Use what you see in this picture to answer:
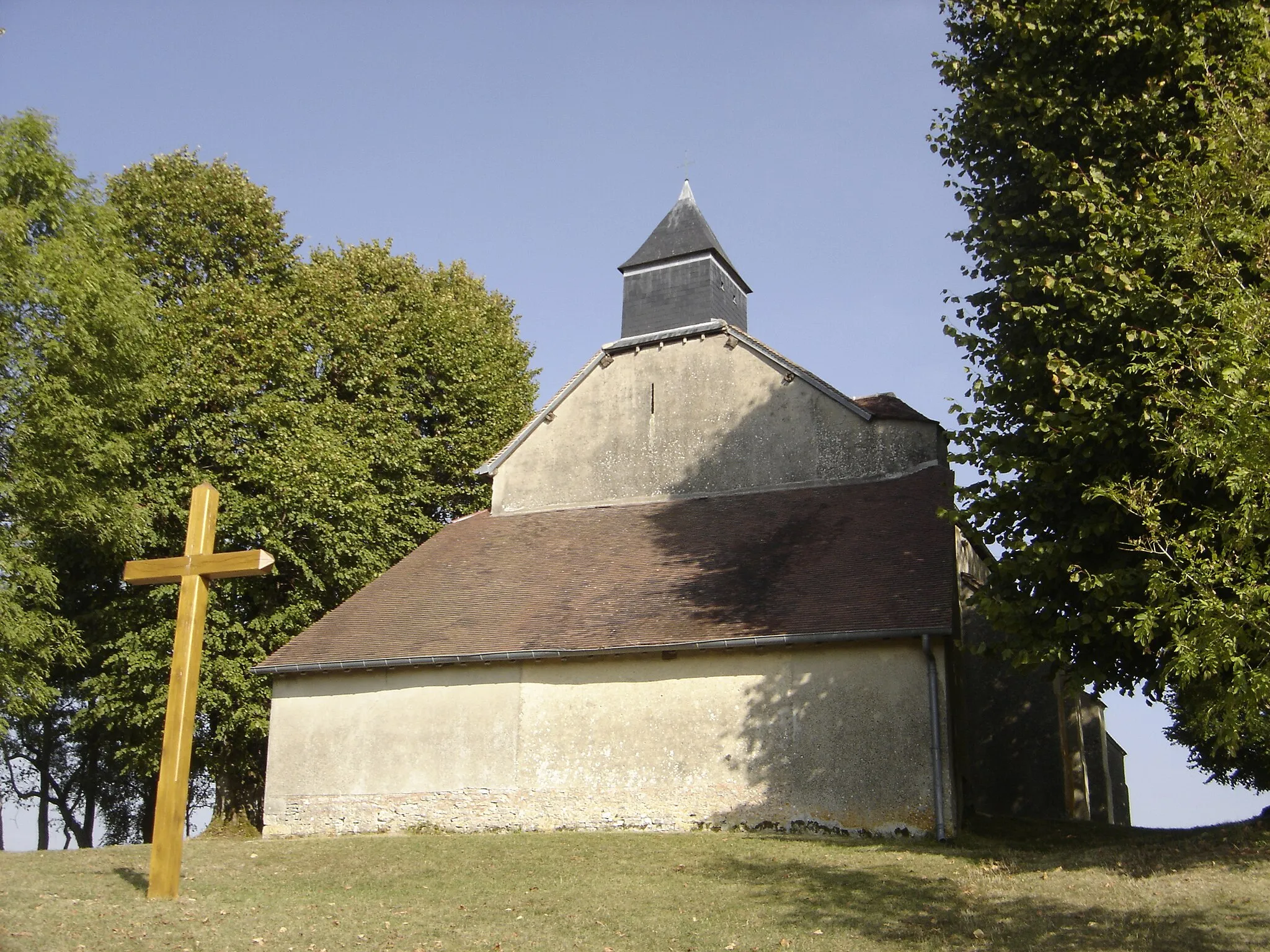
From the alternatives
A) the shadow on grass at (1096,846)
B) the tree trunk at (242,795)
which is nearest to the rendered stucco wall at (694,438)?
the shadow on grass at (1096,846)

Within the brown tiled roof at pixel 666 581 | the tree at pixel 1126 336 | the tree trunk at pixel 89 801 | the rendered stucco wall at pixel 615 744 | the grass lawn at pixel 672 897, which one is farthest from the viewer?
the tree trunk at pixel 89 801

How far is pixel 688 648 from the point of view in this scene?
16297 millimetres

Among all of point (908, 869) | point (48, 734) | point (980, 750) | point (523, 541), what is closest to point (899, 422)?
point (980, 750)

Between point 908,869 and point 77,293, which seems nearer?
point 908,869

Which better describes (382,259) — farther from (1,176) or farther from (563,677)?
(563,677)

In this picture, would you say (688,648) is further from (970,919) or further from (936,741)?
(970,919)

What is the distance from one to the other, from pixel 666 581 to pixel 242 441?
10477 millimetres

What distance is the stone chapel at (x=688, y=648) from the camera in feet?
51.2

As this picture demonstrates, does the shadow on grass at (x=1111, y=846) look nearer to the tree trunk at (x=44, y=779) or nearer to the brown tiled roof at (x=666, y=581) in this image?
the brown tiled roof at (x=666, y=581)

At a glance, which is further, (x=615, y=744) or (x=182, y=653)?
(x=615, y=744)

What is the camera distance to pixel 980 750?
66.0ft

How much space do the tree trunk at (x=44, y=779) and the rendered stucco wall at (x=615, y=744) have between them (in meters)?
16.3

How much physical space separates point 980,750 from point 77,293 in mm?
17871

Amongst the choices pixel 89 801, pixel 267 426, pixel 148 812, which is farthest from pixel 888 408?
pixel 89 801
